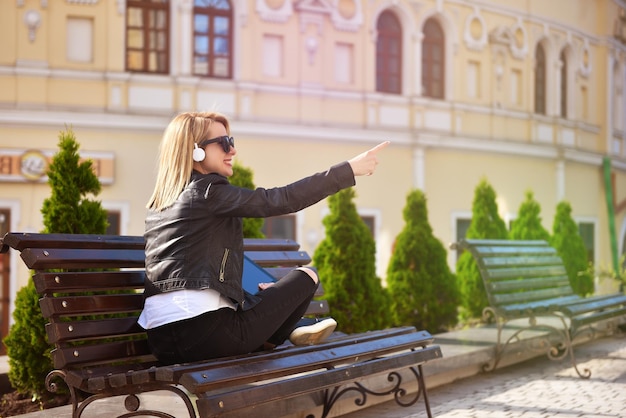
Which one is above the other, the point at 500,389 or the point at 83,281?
the point at 83,281

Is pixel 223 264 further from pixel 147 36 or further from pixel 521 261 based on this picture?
pixel 147 36

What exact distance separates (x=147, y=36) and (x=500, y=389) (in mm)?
11001

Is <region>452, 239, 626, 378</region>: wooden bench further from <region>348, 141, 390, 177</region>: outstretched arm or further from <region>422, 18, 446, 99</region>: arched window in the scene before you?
<region>422, 18, 446, 99</region>: arched window

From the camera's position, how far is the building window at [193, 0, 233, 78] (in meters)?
16.4

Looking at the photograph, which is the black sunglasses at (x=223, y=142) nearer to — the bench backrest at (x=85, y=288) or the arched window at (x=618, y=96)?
the bench backrest at (x=85, y=288)

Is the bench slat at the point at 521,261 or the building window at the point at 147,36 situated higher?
the building window at the point at 147,36

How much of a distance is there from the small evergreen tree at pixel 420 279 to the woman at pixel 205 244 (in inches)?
235

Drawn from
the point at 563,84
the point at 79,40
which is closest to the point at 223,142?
the point at 79,40

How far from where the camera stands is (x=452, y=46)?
1927 cm

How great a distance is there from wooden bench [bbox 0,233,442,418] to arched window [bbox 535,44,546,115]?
17.5 metres

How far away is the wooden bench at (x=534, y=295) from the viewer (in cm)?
731

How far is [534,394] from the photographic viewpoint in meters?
6.45

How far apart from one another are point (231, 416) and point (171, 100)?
11.6m

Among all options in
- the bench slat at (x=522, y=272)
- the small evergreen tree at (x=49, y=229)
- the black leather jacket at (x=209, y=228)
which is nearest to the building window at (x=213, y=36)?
the bench slat at (x=522, y=272)
